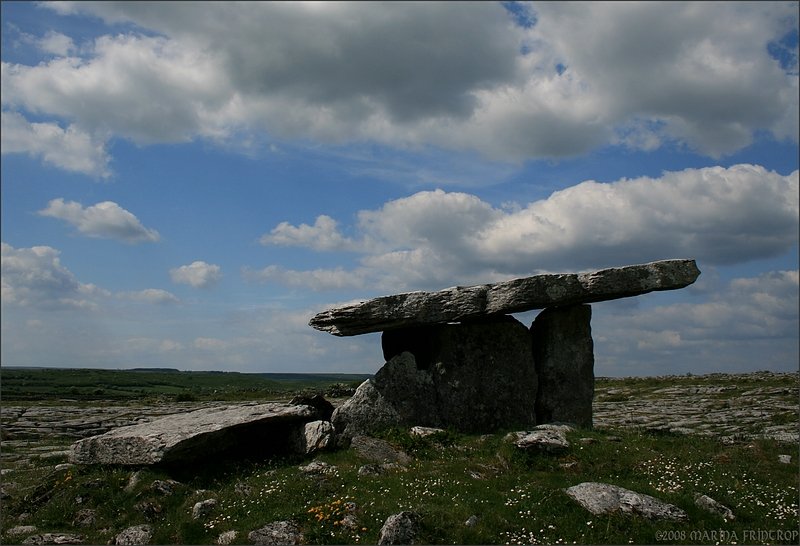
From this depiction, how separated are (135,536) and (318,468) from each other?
185 inches

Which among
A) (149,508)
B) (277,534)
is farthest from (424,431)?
(149,508)

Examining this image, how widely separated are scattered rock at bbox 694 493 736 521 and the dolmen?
8296 mm

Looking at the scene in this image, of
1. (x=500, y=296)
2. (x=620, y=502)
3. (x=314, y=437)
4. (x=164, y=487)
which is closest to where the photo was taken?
(x=620, y=502)

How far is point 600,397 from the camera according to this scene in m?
51.2

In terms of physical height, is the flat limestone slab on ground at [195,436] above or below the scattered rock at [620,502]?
above

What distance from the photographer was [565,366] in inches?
925

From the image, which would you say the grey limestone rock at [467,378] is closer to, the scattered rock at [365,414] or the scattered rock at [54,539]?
the scattered rock at [365,414]

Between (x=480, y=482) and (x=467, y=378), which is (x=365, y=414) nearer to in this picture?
(x=467, y=378)

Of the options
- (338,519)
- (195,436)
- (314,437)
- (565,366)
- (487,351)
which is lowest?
(338,519)

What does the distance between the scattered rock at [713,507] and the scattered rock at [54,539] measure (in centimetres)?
1401

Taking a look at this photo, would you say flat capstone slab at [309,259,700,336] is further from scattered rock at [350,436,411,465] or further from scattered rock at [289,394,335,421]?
scattered rock at [350,436,411,465]

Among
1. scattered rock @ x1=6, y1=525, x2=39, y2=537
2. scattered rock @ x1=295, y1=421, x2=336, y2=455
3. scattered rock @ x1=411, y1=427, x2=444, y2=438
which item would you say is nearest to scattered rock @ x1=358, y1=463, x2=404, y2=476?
scattered rock @ x1=295, y1=421, x2=336, y2=455

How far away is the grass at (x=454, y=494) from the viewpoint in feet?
42.8

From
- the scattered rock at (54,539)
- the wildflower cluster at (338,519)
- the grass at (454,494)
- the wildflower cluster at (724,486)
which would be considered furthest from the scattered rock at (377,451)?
the scattered rock at (54,539)
